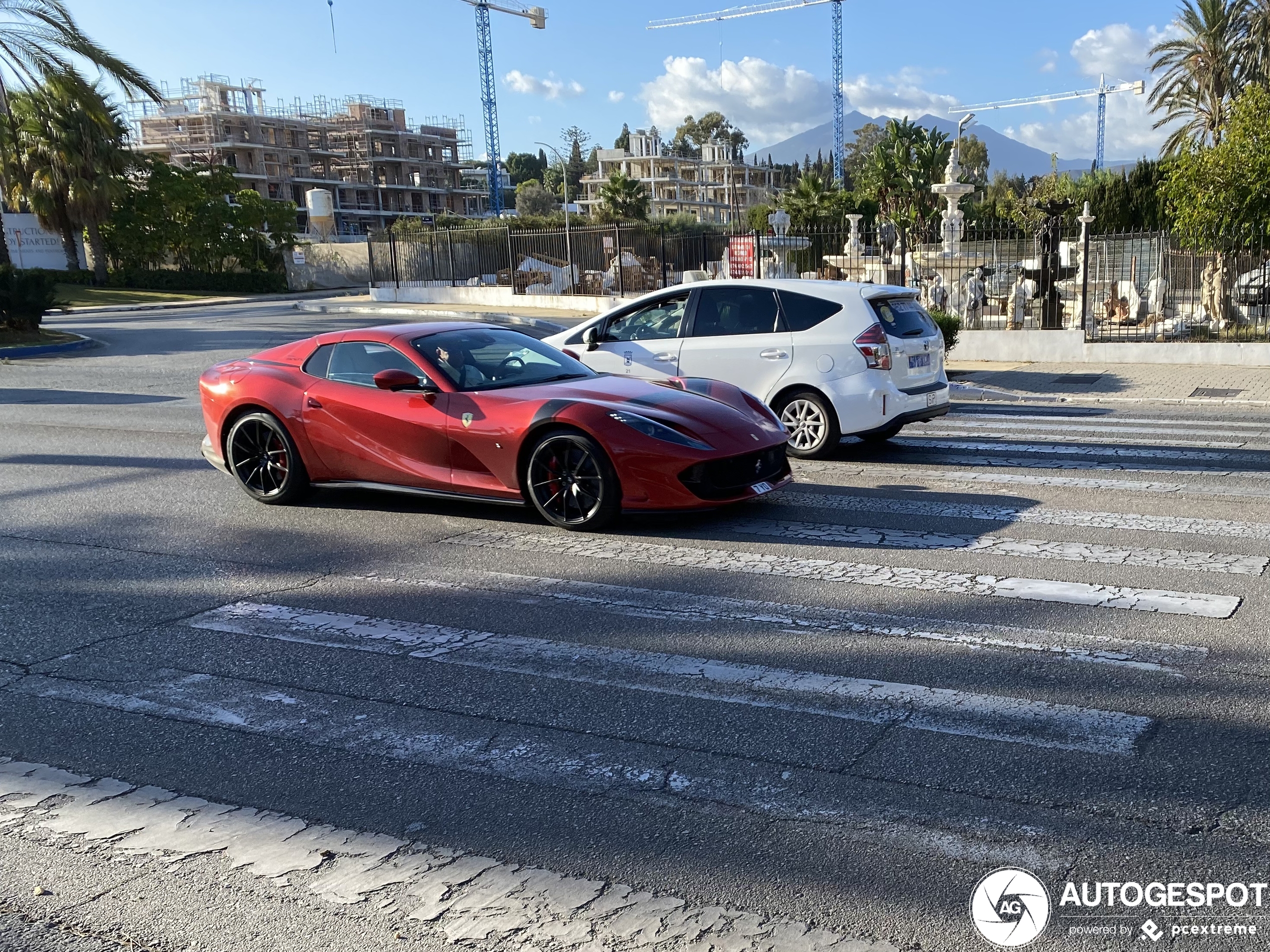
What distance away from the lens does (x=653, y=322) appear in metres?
10.9

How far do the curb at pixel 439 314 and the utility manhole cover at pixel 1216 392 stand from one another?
1519 cm

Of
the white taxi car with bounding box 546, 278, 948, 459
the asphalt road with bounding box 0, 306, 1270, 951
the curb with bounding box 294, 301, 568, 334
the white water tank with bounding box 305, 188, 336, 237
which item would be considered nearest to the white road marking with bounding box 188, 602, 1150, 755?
the asphalt road with bounding box 0, 306, 1270, 951

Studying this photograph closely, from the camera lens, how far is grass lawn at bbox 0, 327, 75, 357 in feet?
79.2

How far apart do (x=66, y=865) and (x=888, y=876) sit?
2.56 meters

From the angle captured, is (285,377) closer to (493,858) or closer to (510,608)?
(510,608)

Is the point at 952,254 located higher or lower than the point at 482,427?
higher

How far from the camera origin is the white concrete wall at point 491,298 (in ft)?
113

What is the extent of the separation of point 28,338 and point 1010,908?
26.6 m

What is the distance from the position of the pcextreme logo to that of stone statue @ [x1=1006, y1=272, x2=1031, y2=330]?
19.1m

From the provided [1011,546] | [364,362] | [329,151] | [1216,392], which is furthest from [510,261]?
[329,151]

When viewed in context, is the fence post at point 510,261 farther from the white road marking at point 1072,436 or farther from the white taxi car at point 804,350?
the white taxi car at point 804,350

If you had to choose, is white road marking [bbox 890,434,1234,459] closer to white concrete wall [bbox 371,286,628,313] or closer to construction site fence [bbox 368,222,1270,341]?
construction site fence [bbox 368,222,1270,341]

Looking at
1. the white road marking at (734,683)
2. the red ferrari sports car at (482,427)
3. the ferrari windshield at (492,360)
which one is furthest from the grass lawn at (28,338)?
the white road marking at (734,683)

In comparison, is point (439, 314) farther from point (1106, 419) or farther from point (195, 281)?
point (195, 281)
